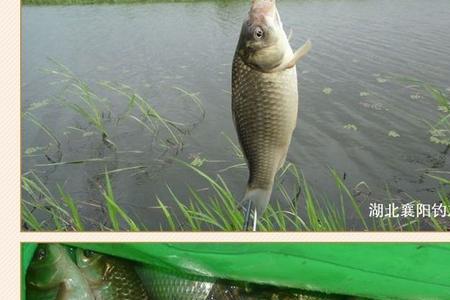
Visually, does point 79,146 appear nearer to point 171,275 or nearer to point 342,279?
point 171,275

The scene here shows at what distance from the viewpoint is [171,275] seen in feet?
2.82

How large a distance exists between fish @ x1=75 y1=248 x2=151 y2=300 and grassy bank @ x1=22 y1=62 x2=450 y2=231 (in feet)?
0.96

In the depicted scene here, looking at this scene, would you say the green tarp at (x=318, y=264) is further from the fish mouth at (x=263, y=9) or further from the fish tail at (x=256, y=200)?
the fish mouth at (x=263, y=9)

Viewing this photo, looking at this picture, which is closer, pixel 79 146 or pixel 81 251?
pixel 81 251

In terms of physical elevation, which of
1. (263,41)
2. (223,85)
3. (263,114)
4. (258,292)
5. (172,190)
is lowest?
(172,190)

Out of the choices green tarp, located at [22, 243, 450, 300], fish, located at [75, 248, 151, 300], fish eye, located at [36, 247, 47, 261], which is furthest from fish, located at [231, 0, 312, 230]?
fish eye, located at [36, 247, 47, 261]

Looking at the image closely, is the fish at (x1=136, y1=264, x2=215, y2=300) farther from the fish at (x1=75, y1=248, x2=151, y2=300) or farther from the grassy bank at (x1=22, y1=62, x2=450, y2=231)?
the grassy bank at (x1=22, y1=62, x2=450, y2=231)

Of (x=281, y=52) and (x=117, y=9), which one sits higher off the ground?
(x=281, y=52)

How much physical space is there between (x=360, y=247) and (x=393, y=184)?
0.90 meters

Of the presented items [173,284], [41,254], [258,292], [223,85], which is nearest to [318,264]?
[258,292]

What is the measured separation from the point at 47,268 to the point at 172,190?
1079mm

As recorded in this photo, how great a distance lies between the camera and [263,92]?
72 centimetres

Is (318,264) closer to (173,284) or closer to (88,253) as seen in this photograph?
(173,284)
